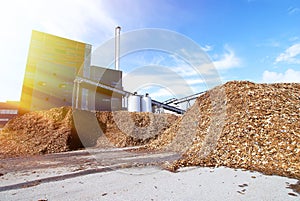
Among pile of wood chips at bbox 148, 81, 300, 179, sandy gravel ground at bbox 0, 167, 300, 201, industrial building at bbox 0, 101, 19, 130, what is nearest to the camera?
sandy gravel ground at bbox 0, 167, 300, 201

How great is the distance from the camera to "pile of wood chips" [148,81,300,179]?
4.78m

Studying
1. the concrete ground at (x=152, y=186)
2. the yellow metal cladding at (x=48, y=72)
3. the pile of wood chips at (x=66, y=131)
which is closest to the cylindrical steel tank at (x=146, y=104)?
the pile of wood chips at (x=66, y=131)

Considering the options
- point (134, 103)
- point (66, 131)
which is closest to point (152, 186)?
point (66, 131)

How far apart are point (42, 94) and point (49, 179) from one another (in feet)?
69.8

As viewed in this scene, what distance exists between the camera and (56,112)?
1263 centimetres

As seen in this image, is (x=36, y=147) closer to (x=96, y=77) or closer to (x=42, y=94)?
(x=42, y=94)

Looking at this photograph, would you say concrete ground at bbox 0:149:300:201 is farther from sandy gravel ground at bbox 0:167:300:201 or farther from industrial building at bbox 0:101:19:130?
industrial building at bbox 0:101:19:130

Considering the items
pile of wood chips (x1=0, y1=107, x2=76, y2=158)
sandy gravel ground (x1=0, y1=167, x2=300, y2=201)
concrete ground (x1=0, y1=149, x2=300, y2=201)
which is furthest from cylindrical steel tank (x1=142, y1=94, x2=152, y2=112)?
sandy gravel ground (x1=0, y1=167, x2=300, y2=201)

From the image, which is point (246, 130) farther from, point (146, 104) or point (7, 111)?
point (7, 111)

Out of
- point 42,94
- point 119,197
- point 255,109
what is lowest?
point 119,197

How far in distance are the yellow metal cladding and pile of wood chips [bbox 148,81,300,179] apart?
63.1 feet

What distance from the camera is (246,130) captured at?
590 cm

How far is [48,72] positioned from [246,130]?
24.3 metres

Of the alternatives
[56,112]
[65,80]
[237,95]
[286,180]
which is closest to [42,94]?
[65,80]
